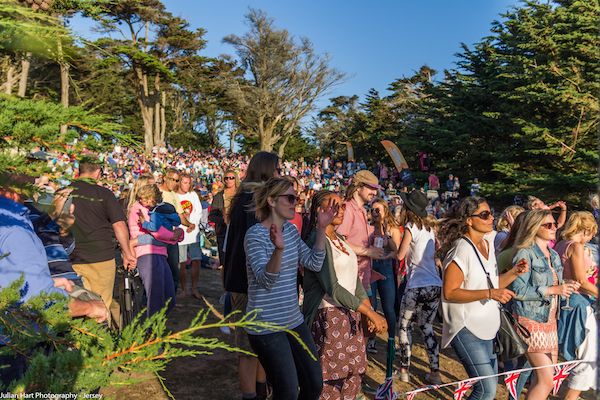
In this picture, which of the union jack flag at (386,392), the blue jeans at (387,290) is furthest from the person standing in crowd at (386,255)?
the union jack flag at (386,392)

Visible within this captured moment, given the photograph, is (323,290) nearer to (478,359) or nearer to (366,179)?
(478,359)

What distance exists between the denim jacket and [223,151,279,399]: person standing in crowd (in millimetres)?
2004

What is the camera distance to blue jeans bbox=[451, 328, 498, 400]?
3.02m

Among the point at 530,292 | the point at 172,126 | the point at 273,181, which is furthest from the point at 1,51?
the point at 172,126

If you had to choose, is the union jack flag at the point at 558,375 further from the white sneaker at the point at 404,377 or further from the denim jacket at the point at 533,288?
the white sneaker at the point at 404,377

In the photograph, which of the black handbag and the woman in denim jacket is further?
the woman in denim jacket

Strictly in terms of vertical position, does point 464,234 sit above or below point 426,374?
above

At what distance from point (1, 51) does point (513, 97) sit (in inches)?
900

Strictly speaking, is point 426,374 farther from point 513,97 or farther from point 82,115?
point 513,97

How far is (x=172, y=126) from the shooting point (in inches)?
2429

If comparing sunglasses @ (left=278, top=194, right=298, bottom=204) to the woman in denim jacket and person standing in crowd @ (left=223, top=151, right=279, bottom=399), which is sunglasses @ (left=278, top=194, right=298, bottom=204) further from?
the woman in denim jacket

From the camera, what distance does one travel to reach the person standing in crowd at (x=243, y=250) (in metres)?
3.30

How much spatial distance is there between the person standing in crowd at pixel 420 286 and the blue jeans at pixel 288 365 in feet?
6.60

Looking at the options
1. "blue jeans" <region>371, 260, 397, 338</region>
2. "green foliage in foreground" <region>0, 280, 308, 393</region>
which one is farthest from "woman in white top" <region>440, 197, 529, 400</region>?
"green foliage in foreground" <region>0, 280, 308, 393</region>
